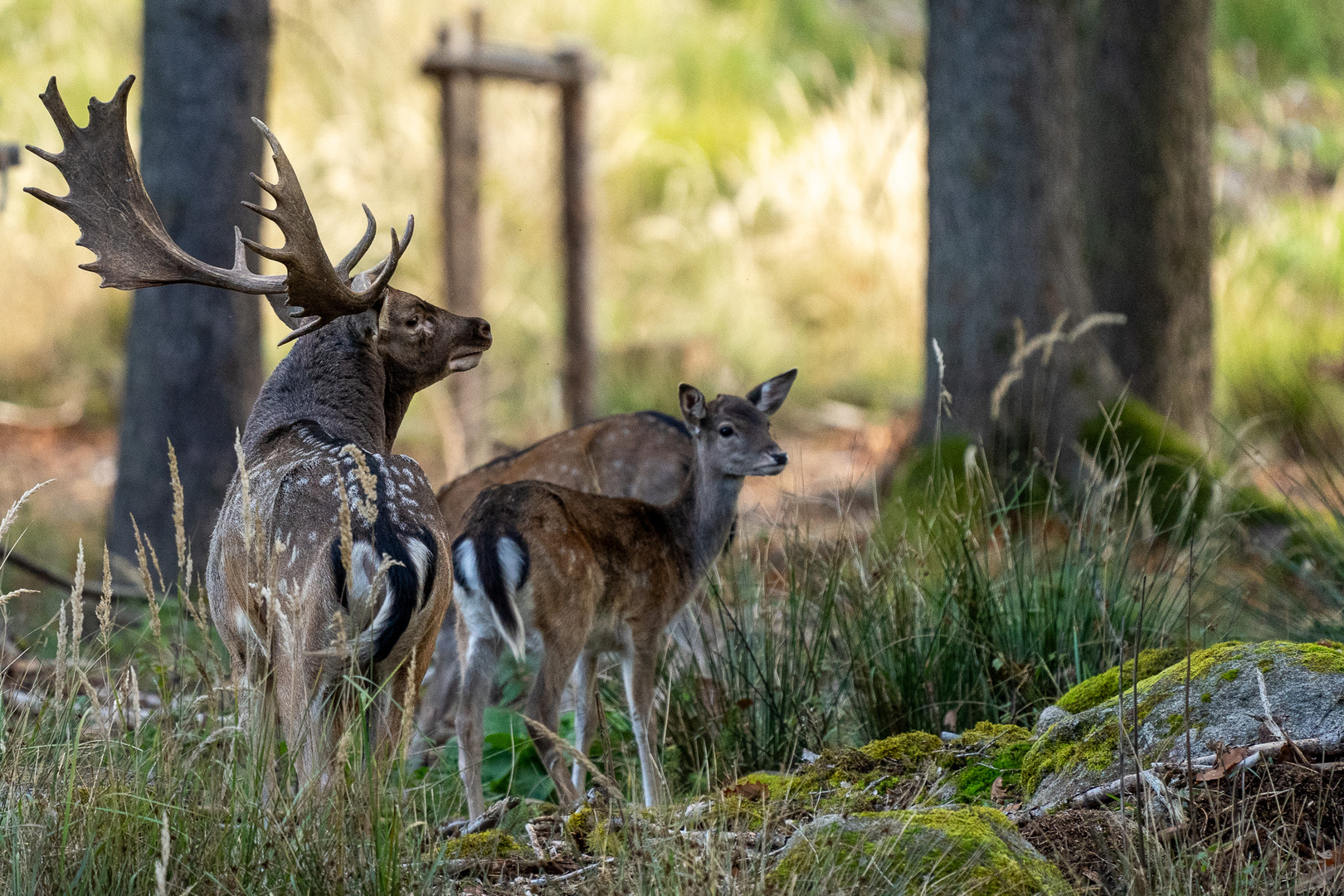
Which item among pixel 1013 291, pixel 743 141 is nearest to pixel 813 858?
pixel 1013 291

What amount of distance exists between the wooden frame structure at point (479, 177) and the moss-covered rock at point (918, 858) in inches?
327

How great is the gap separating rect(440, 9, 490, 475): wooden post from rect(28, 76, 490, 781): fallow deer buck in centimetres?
646

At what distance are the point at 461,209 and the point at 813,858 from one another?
9061 millimetres

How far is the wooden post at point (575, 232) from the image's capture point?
1162 cm

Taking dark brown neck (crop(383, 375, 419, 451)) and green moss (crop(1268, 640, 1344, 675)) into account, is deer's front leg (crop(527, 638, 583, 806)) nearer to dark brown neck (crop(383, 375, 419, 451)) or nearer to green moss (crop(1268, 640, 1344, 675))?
dark brown neck (crop(383, 375, 419, 451))

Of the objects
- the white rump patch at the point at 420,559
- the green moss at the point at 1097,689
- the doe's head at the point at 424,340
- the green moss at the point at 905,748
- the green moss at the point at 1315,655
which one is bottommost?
the green moss at the point at 905,748

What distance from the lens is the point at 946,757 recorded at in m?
3.87

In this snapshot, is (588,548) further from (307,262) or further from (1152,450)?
(1152,450)

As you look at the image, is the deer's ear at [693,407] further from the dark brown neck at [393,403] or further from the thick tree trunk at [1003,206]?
the thick tree trunk at [1003,206]

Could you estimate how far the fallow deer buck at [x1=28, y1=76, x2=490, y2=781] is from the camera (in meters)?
3.45

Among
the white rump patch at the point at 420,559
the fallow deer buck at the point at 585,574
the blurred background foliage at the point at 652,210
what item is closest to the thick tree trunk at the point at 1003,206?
the fallow deer buck at the point at 585,574

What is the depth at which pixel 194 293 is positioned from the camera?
7754 millimetres

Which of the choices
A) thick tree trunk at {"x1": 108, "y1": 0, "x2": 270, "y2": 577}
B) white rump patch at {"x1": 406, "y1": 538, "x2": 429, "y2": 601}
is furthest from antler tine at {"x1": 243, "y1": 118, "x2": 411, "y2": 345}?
thick tree trunk at {"x1": 108, "y1": 0, "x2": 270, "y2": 577}

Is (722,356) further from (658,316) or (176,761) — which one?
(176,761)
